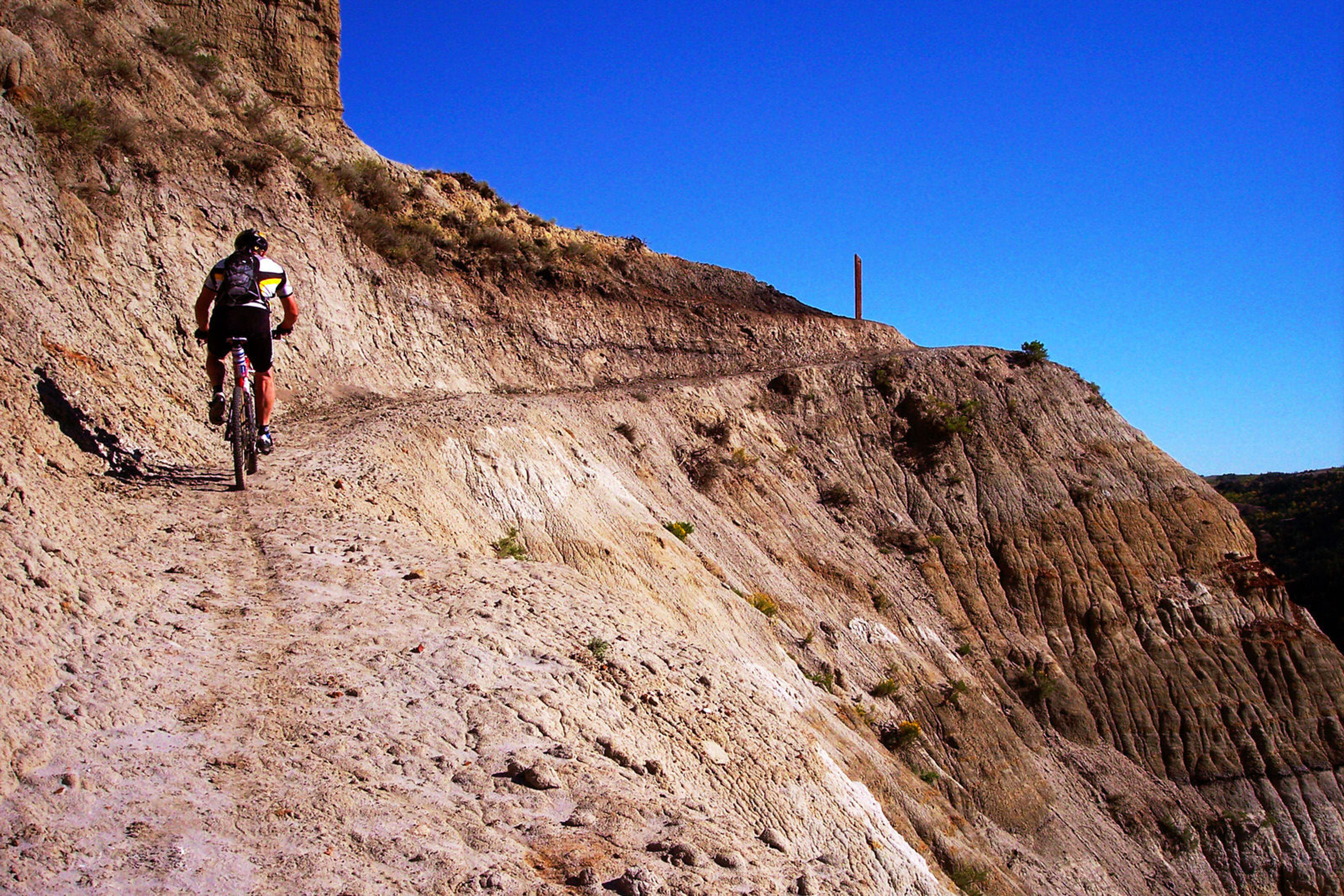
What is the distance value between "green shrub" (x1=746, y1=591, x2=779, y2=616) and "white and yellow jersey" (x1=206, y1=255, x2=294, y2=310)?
7847 mm

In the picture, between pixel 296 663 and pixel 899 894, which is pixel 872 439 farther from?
pixel 296 663

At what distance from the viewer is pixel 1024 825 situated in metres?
14.2

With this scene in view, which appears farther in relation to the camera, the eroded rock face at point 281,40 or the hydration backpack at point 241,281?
the eroded rock face at point 281,40

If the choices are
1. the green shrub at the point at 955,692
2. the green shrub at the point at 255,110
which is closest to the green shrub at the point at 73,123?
the green shrub at the point at 255,110

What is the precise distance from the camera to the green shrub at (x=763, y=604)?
1349 cm

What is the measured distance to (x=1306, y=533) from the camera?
3944cm

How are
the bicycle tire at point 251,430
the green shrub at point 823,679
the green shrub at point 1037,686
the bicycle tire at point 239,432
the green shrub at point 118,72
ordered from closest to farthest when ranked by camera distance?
1. the bicycle tire at point 239,432
2. the bicycle tire at point 251,430
3. the green shrub at point 823,679
4. the green shrub at point 118,72
5. the green shrub at point 1037,686

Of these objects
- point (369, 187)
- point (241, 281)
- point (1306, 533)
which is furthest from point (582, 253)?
point (1306, 533)

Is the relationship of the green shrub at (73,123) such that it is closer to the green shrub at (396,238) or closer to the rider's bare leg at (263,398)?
the green shrub at (396,238)

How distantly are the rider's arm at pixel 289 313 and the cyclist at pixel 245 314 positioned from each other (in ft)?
0.21

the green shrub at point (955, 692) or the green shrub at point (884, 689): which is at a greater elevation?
the green shrub at point (884, 689)

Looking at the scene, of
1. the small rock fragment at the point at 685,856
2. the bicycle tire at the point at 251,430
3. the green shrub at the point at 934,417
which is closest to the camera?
the small rock fragment at the point at 685,856

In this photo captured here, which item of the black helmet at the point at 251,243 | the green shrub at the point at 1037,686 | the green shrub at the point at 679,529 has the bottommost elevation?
the green shrub at the point at 1037,686

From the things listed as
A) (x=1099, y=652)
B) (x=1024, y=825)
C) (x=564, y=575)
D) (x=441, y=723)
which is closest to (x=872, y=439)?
(x=1099, y=652)
